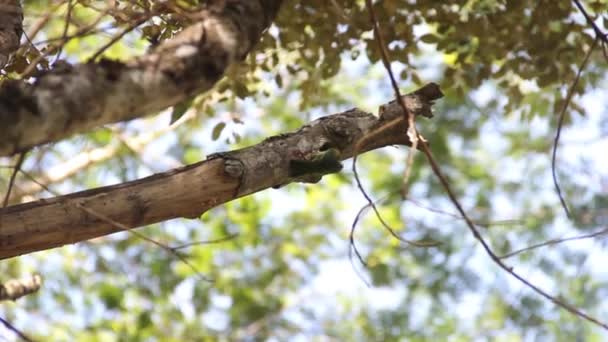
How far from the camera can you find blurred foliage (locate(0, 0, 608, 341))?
107 inches

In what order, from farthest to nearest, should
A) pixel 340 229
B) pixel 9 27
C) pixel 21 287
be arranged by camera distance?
1. pixel 340 229
2. pixel 21 287
3. pixel 9 27

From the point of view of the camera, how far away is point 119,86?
41.4 inches

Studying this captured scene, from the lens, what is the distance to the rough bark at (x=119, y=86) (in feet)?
3.29

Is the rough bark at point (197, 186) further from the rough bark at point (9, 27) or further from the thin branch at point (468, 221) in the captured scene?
the rough bark at point (9, 27)

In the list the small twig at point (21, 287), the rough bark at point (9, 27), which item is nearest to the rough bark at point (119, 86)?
the rough bark at point (9, 27)

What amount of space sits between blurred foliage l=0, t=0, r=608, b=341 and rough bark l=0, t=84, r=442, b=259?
2.79 ft

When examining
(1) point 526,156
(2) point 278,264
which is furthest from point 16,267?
(1) point 526,156

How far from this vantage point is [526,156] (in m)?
6.00

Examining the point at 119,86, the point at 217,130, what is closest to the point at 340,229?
the point at 217,130

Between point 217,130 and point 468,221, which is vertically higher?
point 217,130

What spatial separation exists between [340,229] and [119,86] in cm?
428

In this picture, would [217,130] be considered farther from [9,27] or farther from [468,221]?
[468,221]

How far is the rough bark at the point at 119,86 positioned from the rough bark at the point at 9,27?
0.72 metres

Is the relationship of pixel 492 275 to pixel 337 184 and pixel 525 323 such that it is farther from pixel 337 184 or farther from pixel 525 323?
pixel 337 184
